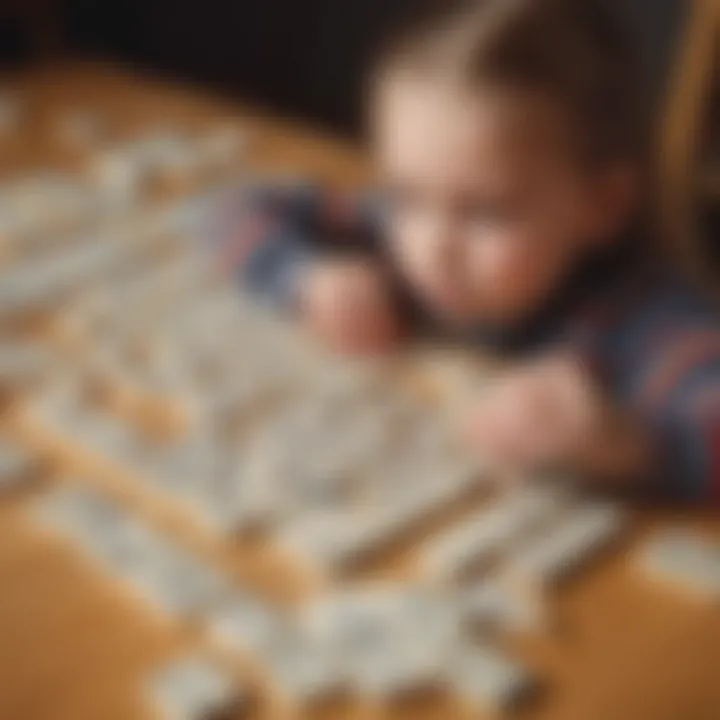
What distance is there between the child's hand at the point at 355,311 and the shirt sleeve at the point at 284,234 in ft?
0.06

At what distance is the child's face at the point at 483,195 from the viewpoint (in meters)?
0.50

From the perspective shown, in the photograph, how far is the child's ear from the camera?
0.53 metres

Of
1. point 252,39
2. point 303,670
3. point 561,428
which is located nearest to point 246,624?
point 303,670

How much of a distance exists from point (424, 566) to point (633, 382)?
128 millimetres

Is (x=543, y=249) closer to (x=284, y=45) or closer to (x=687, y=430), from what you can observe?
(x=687, y=430)

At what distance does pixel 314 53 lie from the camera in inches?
34.4

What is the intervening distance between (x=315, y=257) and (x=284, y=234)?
3cm

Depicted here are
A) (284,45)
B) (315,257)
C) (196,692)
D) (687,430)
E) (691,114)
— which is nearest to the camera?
(196,692)

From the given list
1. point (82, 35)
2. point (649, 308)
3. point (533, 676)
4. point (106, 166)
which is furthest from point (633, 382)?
Result: point (82, 35)

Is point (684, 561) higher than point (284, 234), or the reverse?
point (284, 234)

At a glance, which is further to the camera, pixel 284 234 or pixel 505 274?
pixel 284 234

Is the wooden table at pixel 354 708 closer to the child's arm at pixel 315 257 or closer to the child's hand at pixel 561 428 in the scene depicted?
the child's hand at pixel 561 428

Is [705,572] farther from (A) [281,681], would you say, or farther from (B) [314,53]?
(B) [314,53]

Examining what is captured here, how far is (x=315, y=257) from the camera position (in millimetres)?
646
